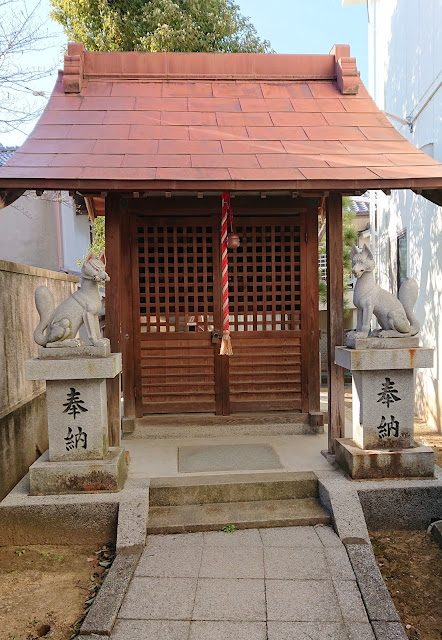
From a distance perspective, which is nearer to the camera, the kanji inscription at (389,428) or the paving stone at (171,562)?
the paving stone at (171,562)

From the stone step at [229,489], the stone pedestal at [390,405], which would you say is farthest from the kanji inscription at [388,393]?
the stone step at [229,489]

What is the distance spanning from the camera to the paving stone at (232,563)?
409 centimetres

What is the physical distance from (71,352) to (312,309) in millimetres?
3668

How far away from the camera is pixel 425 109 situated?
29.6 ft

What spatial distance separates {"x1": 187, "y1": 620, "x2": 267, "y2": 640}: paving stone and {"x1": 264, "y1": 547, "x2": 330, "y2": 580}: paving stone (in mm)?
577

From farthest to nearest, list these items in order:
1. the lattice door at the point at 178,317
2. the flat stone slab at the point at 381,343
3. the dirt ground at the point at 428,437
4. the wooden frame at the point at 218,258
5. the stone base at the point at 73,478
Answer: the dirt ground at the point at 428,437, the lattice door at the point at 178,317, the wooden frame at the point at 218,258, the flat stone slab at the point at 381,343, the stone base at the point at 73,478

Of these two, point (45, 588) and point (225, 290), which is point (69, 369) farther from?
point (225, 290)

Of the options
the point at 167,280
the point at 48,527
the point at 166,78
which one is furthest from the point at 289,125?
the point at 48,527

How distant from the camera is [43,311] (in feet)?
16.9

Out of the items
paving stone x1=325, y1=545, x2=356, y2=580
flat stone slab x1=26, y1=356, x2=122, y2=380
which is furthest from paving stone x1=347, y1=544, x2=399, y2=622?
flat stone slab x1=26, y1=356, x2=122, y2=380

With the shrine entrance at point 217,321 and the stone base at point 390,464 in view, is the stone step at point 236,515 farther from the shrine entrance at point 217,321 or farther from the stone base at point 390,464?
the shrine entrance at point 217,321

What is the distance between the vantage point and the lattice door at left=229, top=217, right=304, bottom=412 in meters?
7.20

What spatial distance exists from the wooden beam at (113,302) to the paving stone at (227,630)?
252cm

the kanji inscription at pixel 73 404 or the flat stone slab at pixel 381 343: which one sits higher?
the flat stone slab at pixel 381 343
